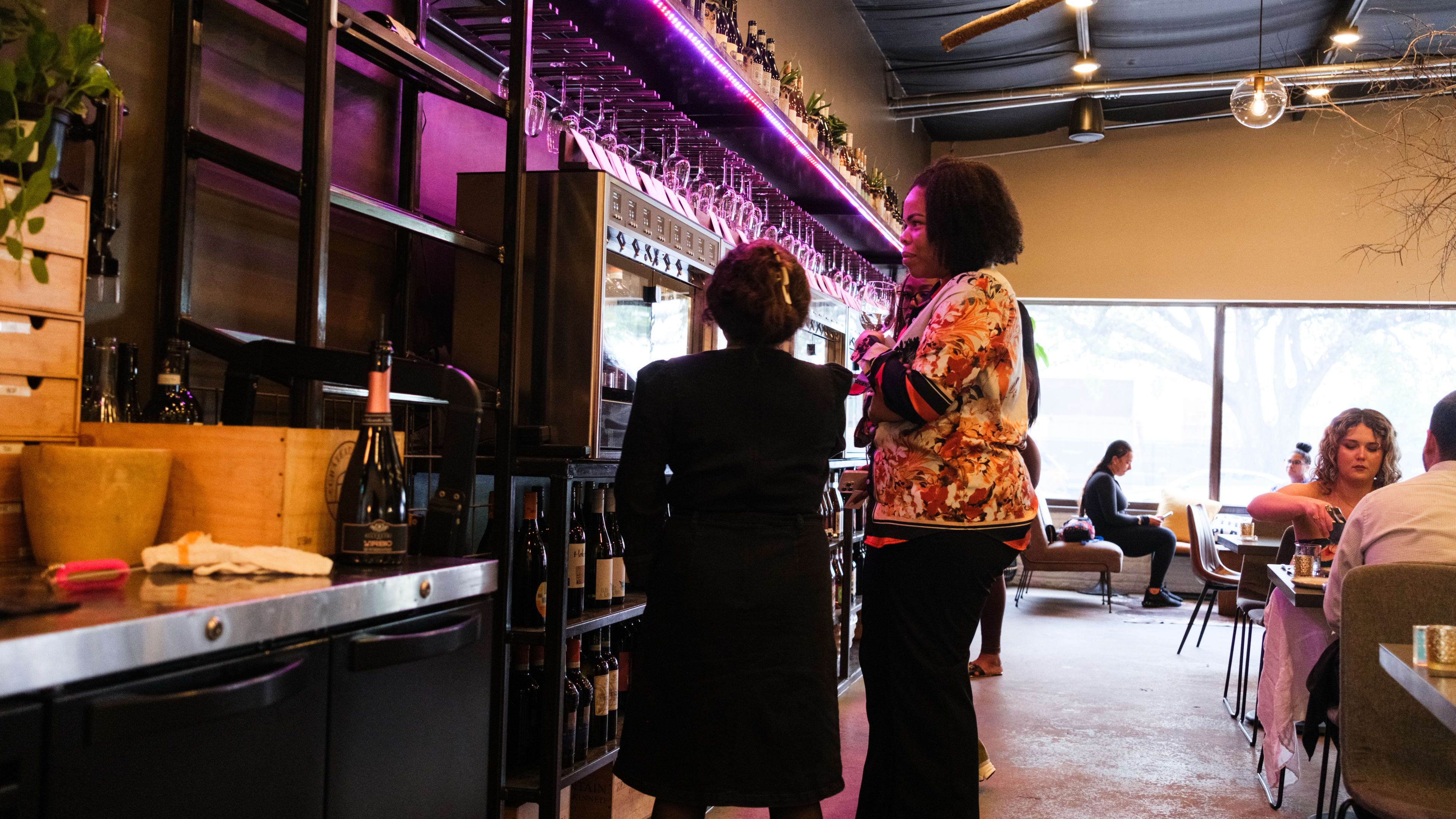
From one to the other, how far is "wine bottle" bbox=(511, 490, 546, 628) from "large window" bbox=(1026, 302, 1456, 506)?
7.68 metres

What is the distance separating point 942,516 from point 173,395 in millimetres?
1384

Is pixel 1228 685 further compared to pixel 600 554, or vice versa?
pixel 1228 685

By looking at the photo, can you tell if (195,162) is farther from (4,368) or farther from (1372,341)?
(1372,341)

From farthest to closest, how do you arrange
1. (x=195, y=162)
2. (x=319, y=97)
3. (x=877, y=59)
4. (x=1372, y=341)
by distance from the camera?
(x=1372, y=341), (x=877, y=59), (x=195, y=162), (x=319, y=97)

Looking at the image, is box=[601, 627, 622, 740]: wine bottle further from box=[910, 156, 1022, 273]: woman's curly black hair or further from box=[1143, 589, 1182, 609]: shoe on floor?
box=[1143, 589, 1182, 609]: shoe on floor

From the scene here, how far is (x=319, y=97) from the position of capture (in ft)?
6.20

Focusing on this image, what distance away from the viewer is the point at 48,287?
4.87ft

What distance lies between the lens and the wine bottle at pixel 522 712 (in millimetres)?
2500

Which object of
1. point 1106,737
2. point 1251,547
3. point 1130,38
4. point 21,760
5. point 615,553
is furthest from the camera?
point 1130,38

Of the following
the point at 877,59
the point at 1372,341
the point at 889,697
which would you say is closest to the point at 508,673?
the point at 889,697

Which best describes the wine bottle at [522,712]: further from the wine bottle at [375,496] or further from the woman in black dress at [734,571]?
the wine bottle at [375,496]

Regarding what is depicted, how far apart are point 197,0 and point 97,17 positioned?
354 mm

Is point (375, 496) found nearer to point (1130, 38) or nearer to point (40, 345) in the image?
→ point (40, 345)

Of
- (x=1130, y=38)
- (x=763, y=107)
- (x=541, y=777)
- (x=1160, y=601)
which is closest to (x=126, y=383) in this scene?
(x=541, y=777)
